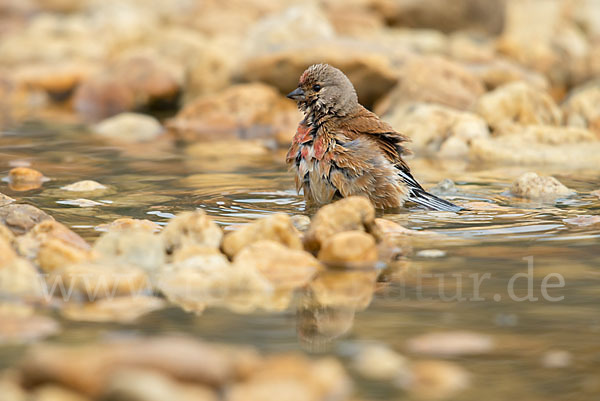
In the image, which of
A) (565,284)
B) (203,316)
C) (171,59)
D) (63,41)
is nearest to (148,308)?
(203,316)

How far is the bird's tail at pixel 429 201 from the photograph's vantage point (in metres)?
5.69

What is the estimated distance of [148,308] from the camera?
3.50 meters

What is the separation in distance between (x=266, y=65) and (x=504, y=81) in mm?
3054

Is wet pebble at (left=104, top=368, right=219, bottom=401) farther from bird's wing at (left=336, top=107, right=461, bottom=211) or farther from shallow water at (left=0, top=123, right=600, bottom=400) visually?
bird's wing at (left=336, top=107, right=461, bottom=211)

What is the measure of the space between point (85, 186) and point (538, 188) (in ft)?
10.6

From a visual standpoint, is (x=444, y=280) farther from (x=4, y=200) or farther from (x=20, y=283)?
(x=4, y=200)

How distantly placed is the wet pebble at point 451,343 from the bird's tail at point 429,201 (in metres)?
2.51

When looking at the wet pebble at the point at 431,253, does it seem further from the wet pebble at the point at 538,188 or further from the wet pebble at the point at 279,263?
the wet pebble at the point at 538,188

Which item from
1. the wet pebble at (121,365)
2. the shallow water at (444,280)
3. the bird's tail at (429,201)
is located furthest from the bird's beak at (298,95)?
the wet pebble at (121,365)

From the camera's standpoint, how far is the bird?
A: 18.7 ft

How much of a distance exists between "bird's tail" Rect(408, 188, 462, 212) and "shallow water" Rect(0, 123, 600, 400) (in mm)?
87

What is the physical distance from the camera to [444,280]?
3.98m

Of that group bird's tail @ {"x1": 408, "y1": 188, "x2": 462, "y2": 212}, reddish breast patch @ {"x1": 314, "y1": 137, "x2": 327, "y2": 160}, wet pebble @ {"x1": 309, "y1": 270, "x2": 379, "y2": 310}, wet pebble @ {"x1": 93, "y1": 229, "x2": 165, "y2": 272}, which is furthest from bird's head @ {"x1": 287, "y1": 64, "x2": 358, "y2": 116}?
wet pebble @ {"x1": 93, "y1": 229, "x2": 165, "y2": 272}

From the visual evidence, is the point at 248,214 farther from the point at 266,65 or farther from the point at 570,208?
the point at 266,65
